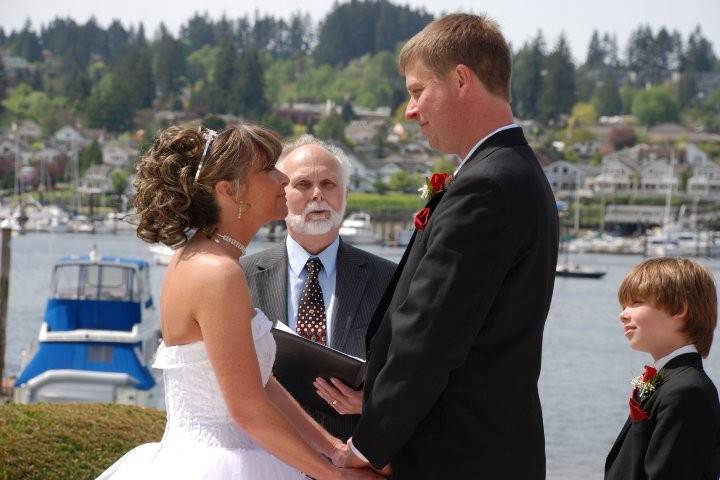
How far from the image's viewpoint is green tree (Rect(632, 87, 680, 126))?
634 ft

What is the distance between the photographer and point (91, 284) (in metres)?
25.4

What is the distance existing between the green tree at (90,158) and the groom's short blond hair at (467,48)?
141677 mm

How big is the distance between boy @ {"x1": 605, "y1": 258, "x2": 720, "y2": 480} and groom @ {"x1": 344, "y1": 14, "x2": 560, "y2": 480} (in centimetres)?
86

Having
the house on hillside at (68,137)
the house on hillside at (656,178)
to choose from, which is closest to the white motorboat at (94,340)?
the house on hillside at (656,178)

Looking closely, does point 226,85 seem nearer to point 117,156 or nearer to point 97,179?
point 117,156

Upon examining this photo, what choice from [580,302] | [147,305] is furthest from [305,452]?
[580,302]

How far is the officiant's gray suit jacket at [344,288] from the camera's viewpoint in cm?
507

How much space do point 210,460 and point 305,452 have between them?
0.94 ft

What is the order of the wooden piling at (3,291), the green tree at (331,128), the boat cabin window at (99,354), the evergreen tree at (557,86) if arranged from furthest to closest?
the evergreen tree at (557,86), the green tree at (331,128), the boat cabin window at (99,354), the wooden piling at (3,291)

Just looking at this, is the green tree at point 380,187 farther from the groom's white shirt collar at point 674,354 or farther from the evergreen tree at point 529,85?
the groom's white shirt collar at point 674,354

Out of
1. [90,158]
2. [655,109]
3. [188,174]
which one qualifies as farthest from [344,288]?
[655,109]

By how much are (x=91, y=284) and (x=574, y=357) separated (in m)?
20.5

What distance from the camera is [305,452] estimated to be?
3330 millimetres

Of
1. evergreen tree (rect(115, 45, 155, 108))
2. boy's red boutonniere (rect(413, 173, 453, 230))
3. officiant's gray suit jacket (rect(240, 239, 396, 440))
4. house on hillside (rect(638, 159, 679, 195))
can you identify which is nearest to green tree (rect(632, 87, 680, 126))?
house on hillside (rect(638, 159, 679, 195))
